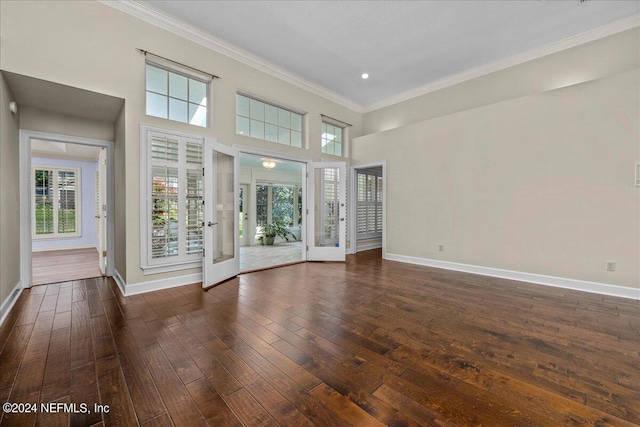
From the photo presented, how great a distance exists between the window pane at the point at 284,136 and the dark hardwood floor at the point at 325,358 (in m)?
3.04

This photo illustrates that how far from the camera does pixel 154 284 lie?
3473 millimetres

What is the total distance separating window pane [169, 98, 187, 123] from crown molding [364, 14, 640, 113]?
14.3 ft

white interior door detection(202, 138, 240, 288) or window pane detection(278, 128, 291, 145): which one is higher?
window pane detection(278, 128, 291, 145)

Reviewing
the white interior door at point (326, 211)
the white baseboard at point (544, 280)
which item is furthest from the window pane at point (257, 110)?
the white baseboard at point (544, 280)

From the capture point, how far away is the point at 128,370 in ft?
5.76

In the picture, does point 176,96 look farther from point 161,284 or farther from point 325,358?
point 325,358

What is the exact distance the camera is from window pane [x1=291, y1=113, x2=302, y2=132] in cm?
529

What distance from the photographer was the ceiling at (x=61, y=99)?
281 cm

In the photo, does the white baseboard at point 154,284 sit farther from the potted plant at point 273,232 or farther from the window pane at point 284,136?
the potted plant at point 273,232

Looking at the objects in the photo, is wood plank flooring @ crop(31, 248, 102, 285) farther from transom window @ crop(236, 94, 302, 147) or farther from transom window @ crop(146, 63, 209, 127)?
transom window @ crop(236, 94, 302, 147)

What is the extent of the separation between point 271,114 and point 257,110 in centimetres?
30

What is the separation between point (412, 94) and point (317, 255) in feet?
13.3

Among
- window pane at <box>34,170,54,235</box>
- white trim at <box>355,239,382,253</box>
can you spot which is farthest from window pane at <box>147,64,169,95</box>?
window pane at <box>34,170,54,235</box>

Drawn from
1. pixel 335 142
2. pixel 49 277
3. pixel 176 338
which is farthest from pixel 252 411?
pixel 335 142
